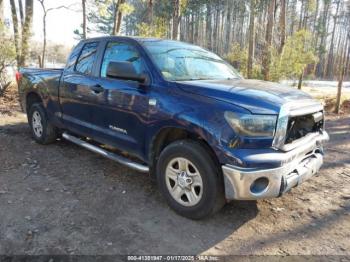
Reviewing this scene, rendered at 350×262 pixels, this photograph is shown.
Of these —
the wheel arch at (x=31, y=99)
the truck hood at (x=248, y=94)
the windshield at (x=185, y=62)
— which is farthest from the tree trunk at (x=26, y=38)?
the truck hood at (x=248, y=94)

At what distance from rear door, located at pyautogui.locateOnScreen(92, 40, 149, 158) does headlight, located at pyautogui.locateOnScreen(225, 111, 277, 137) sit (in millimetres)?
1108

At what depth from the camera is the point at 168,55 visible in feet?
13.4

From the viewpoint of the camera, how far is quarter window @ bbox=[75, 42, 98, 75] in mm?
4711

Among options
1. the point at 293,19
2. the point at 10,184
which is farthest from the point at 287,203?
the point at 293,19

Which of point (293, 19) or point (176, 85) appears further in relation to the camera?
point (293, 19)

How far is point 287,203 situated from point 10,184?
3.51 metres

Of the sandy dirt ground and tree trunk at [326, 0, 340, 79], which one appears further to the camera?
tree trunk at [326, 0, 340, 79]

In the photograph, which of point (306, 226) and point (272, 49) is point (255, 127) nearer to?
point (306, 226)

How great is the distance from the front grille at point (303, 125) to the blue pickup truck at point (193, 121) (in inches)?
0.5

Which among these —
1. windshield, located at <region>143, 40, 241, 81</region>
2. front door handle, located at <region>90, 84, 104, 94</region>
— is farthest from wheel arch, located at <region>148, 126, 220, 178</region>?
front door handle, located at <region>90, 84, 104, 94</region>

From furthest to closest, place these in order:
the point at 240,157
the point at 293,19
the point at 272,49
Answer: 1. the point at 293,19
2. the point at 272,49
3. the point at 240,157

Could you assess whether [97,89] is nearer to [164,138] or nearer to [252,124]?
[164,138]

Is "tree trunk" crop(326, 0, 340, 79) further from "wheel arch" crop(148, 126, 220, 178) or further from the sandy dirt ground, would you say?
"wheel arch" crop(148, 126, 220, 178)

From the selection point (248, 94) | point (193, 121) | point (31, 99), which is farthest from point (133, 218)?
point (31, 99)
